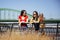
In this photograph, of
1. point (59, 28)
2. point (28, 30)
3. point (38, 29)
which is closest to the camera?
point (28, 30)

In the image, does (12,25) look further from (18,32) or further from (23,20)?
(18,32)

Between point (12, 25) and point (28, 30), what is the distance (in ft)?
3.51

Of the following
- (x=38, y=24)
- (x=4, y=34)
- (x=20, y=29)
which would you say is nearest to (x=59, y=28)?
(x=38, y=24)

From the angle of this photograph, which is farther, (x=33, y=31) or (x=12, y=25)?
(x=12, y=25)

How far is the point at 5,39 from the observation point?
21.7 feet

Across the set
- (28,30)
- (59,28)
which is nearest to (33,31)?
(28,30)

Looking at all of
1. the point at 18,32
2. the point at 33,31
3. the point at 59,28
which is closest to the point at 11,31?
the point at 18,32

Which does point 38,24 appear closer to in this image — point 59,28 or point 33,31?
point 33,31

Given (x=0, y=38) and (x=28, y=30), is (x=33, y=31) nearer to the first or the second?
(x=28, y=30)

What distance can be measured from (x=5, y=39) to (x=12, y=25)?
1444mm

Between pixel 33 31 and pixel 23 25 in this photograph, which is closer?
pixel 33 31

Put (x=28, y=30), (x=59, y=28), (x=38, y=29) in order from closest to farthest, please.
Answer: (x=28, y=30)
(x=38, y=29)
(x=59, y=28)

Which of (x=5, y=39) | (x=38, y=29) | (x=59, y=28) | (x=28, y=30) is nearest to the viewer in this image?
(x=5, y=39)

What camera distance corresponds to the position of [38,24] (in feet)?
25.4
